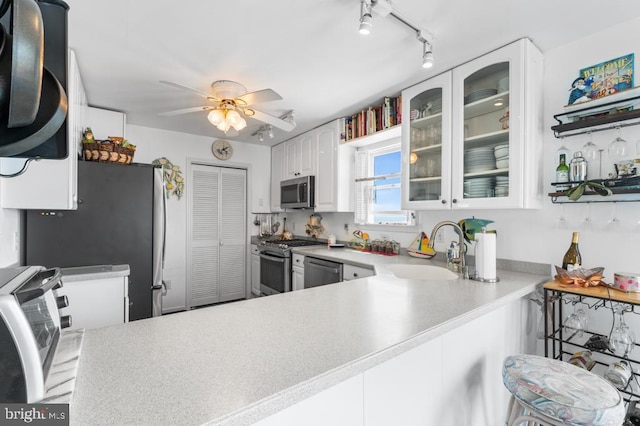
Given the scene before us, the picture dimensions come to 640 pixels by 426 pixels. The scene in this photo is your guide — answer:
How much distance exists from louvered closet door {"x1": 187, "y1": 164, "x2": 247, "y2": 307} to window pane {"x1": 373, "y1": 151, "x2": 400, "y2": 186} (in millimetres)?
2088

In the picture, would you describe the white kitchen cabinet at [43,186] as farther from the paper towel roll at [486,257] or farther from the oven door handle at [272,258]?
the paper towel roll at [486,257]

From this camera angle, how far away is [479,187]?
6.57 feet

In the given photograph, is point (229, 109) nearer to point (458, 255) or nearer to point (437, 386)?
point (458, 255)

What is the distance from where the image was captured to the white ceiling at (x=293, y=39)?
151 cm

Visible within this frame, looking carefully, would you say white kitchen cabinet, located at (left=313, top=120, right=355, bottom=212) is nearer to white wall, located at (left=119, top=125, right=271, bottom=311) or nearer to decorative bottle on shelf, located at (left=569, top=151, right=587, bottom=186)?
white wall, located at (left=119, top=125, right=271, bottom=311)

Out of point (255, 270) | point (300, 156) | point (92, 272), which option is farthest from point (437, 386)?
point (255, 270)

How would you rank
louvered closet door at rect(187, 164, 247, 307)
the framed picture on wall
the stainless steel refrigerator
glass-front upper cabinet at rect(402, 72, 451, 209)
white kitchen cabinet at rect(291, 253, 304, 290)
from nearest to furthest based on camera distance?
the framed picture on wall < the stainless steel refrigerator < glass-front upper cabinet at rect(402, 72, 451, 209) < white kitchen cabinet at rect(291, 253, 304, 290) < louvered closet door at rect(187, 164, 247, 307)

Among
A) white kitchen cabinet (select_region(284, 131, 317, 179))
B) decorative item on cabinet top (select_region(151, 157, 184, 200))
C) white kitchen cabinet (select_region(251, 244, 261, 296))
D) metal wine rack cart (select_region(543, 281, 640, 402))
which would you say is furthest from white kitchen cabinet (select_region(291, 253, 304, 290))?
metal wine rack cart (select_region(543, 281, 640, 402))

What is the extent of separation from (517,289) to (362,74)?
1.76 m

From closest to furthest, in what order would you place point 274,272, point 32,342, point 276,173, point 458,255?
point 32,342, point 458,255, point 274,272, point 276,173

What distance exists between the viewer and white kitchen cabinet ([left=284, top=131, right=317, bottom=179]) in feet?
12.0

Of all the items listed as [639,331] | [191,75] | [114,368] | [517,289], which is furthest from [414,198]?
[114,368]

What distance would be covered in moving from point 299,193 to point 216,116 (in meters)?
1.64

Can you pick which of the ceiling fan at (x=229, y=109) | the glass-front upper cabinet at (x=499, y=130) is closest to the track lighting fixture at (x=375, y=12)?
the glass-front upper cabinet at (x=499, y=130)
